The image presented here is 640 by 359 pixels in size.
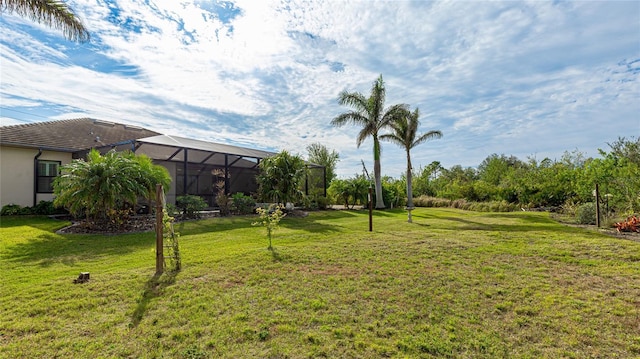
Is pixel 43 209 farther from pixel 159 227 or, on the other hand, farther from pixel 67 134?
pixel 159 227

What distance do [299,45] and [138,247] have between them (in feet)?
25.5

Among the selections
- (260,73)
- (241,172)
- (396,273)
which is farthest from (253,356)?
(241,172)

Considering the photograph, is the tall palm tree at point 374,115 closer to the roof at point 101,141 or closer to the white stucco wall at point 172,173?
the roof at point 101,141

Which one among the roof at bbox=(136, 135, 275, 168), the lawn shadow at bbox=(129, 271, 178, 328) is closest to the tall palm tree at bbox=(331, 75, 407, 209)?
the roof at bbox=(136, 135, 275, 168)

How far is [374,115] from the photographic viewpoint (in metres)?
18.2

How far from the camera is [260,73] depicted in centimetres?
1140

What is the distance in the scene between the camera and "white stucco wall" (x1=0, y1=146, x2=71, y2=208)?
11.6m

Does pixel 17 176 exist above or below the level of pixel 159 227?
above

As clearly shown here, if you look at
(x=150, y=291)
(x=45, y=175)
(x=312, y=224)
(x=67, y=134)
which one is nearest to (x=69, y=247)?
(x=150, y=291)

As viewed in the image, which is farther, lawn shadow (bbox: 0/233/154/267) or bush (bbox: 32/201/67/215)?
bush (bbox: 32/201/67/215)

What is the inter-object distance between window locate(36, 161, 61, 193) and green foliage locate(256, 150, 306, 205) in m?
8.87

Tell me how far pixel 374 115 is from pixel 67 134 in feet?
55.9

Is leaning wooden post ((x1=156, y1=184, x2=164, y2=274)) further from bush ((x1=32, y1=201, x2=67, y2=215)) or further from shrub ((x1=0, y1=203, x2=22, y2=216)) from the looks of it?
shrub ((x1=0, y1=203, x2=22, y2=216))

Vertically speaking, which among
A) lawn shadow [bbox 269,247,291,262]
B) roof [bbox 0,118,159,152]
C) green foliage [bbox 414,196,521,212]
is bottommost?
lawn shadow [bbox 269,247,291,262]
